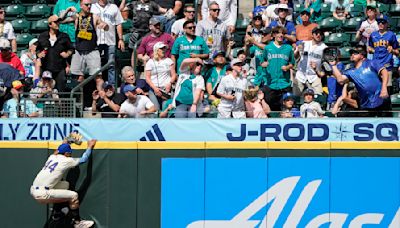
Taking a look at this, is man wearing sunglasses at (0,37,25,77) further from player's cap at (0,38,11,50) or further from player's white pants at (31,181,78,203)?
player's white pants at (31,181,78,203)

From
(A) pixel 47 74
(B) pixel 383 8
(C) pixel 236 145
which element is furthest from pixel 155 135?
(B) pixel 383 8

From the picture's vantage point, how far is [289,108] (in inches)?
656

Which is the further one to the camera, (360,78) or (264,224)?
(360,78)

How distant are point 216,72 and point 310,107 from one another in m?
1.84

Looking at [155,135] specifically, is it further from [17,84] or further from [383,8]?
[383,8]

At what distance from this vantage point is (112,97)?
57.5 feet

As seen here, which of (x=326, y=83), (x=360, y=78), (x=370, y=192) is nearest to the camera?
(x=370, y=192)

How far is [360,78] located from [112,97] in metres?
3.80

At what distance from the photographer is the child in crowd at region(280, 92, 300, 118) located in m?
16.1

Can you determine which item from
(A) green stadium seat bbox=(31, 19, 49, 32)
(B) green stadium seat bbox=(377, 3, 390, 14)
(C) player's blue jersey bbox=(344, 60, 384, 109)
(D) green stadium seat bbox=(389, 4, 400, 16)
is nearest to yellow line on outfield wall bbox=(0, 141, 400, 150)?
(C) player's blue jersey bbox=(344, 60, 384, 109)

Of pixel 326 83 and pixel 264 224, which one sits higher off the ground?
pixel 326 83

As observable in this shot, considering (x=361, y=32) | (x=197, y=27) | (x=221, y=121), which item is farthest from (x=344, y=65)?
(x=221, y=121)

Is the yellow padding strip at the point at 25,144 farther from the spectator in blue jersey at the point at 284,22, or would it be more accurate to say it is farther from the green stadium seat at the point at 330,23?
the green stadium seat at the point at 330,23

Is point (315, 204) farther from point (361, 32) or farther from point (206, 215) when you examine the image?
point (361, 32)
